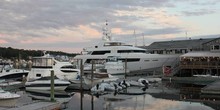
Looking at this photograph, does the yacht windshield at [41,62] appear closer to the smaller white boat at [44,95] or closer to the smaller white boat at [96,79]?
the smaller white boat at [96,79]

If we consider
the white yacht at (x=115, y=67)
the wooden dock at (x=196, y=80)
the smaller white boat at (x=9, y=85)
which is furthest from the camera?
the white yacht at (x=115, y=67)

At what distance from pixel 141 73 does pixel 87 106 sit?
31.1 m

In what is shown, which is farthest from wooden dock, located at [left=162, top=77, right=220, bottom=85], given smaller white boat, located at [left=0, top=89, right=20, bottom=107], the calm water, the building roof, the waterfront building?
smaller white boat, located at [left=0, top=89, right=20, bottom=107]

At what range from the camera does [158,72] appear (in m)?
56.4

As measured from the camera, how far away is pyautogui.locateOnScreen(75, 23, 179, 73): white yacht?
189ft

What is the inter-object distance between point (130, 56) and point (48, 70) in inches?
828

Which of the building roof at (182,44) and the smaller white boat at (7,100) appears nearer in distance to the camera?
the smaller white boat at (7,100)

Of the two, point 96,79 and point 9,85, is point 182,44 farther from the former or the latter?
point 9,85

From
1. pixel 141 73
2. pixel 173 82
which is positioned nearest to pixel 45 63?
pixel 173 82

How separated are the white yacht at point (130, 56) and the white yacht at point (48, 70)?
15376 millimetres

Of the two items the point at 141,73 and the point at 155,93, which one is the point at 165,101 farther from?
the point at 141,73

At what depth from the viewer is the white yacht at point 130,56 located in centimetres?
5762

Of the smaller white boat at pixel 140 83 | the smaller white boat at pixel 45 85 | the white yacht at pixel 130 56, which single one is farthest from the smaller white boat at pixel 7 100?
the white yacht at pixel 130 56

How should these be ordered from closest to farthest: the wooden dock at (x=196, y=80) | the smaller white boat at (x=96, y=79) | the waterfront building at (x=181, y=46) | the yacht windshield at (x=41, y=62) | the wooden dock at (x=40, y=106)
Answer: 1. the wooden dock at (x=40, y=106)
2. the smaller white boat at (x=96, y=79)
3. the yacht windshield at (x=41, y=62)
4. the wooden dock at (x=196, y=80)
5. the waterfront building at (x=181, y=46)
